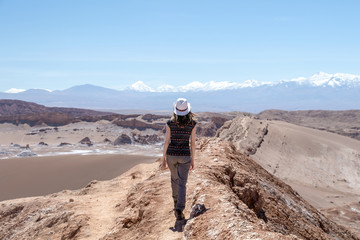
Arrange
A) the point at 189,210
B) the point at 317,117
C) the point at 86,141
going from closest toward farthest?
the point at 189,210, the point at 86,141, the point at 317,117

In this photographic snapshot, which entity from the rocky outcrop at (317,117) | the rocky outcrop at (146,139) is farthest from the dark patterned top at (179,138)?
the rocky outcrop at (317,117)

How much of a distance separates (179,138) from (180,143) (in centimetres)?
6

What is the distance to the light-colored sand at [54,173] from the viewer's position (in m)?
13.3

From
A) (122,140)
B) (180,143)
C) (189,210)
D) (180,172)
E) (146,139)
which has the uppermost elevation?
(180,143)

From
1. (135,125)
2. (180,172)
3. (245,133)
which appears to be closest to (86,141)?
(135,125)

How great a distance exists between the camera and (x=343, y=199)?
19.4m

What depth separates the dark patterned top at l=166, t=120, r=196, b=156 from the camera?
414 centimetres

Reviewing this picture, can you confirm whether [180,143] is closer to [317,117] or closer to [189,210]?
[189,210]

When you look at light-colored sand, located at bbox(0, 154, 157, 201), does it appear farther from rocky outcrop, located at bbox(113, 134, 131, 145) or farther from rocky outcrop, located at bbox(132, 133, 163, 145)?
rocky outcrop, located at bbox(132, 133, 163, 145)

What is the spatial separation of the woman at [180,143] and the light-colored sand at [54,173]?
995 centimetres

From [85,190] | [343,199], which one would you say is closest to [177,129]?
[85,190]

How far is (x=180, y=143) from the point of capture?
4.14 meters

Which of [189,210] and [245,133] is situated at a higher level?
[189,210]

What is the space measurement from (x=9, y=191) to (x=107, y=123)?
113ft
